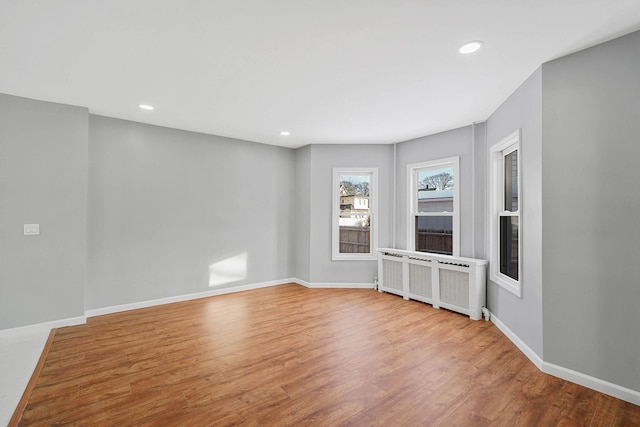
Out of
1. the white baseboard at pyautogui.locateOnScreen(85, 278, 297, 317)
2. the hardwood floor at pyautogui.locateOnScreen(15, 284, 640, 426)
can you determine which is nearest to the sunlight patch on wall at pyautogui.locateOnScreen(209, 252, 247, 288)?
the white baseboard at pyautogui.locateOnScreen(85, 278, 297, 317)

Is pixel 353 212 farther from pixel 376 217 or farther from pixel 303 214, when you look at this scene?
pixel 303 214

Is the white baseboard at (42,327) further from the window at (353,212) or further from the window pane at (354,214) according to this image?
the window pane at (354,214)

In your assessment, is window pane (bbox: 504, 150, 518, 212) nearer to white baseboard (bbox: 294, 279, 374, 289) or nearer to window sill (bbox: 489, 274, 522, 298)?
window sill (bbox: 489, 274, 522, 298)

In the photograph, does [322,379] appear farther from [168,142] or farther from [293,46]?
[168,142]

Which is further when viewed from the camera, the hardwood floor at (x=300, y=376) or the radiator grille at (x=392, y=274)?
the radiator grille at (x=392, y=274)

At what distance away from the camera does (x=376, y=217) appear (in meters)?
5.39

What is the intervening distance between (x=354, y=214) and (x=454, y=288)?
2159 mm

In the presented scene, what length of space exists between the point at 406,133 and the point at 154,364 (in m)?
4.43

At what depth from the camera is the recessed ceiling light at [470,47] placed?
2.26 meters

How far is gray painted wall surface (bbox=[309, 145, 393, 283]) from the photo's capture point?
5383 millimetres

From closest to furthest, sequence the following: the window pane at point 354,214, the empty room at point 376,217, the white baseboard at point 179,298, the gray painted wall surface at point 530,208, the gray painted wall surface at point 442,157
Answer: the empty room at point 376,217, the gray painted wall surface at point 530,208, the white baseboard at point 179,298, the gray painted wall surface at point 442,157, the window pane at point 354,214

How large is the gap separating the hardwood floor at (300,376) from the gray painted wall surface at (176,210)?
0.71 metres

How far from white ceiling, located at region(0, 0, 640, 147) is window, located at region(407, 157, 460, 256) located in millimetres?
1088

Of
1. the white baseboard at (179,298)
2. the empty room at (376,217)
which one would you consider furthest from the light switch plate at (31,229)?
the white baseboard at (179,298)
